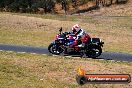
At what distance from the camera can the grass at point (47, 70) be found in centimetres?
1733

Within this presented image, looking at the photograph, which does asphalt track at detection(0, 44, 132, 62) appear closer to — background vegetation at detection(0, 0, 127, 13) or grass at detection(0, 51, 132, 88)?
grass at detection(0, 51, 132, 88)

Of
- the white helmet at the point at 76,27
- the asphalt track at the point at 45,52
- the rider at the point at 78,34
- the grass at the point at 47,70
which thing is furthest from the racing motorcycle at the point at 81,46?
the grass at the point at 47,70

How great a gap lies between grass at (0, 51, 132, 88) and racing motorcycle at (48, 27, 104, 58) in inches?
60.3

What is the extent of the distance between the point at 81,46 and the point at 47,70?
5.78m

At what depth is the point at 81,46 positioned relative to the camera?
2475 centimetres

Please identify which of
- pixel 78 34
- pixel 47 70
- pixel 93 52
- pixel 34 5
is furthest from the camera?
pixel 34 5

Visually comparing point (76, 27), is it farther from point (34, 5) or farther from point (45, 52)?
point (34, 5)

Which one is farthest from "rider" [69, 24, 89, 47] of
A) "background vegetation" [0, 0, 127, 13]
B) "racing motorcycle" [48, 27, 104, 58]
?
"background vegetation" [0, 0, 127, 13]

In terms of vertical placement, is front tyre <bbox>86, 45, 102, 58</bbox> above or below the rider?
below

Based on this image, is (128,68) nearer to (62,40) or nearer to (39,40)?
(62,40)

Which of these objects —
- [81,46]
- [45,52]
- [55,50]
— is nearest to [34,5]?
[45,52]

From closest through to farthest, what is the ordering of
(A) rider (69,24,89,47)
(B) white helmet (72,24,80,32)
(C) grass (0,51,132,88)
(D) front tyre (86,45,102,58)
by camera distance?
1. (C) grass (0,51,132,88)
2. (B) white helmet (72,24,80,32)
3. (A) rider (69,24,89,47)
4. (D) front tyre (86,45,102,58)

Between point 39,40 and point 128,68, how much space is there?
14.0 m

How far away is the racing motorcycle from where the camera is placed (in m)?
24.5
